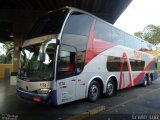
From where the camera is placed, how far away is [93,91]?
9.12 metres

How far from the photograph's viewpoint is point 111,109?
8.07 meters

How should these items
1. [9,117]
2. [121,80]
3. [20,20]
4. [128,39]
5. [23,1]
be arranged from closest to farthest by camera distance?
1. [9,117]
2. [121,80]
3. [128,39]
4. [23,1]
5. [20,20]

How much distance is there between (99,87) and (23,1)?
1001 centimetres

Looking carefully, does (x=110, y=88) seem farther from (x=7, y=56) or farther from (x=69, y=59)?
(x=7, y=56)

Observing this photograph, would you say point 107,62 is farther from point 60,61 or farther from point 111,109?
point 60,61

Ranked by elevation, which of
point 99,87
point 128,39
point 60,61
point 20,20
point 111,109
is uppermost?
point 20,20

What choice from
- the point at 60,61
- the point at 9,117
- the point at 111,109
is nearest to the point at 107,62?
the point at 111,109

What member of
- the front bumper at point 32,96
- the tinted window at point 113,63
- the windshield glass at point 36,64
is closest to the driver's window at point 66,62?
the windshield glass at point 36,64

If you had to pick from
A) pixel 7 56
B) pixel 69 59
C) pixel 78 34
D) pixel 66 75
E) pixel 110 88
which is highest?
pixel 78 34

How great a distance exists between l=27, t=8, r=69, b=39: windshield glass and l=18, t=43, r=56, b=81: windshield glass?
0.60m

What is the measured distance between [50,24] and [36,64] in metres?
1.61

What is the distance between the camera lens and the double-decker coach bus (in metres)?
7.00

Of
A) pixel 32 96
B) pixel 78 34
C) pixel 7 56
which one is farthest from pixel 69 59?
pixel 7 56

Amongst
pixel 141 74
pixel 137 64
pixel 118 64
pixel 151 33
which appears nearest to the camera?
pixel 118 64
